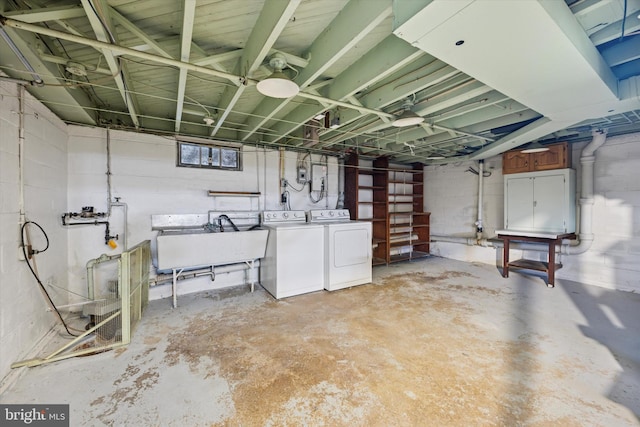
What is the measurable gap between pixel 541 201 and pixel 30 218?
650 centimetres

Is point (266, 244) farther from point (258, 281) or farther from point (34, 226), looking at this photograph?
point (34, 226)

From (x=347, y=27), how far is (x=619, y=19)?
5.43 feet

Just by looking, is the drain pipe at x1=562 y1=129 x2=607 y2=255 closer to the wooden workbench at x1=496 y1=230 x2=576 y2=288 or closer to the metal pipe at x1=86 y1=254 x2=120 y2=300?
the wooden workbench at x1=496 y1=230 x2=576 y2=288

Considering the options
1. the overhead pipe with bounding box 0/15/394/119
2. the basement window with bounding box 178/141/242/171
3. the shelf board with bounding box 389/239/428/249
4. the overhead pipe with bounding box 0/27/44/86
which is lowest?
the shelf board with bounding box 389/239/428/249

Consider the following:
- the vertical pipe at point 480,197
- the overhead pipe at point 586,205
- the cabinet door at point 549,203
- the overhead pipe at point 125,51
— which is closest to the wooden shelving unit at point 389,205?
the vertical pipe at point 480,197

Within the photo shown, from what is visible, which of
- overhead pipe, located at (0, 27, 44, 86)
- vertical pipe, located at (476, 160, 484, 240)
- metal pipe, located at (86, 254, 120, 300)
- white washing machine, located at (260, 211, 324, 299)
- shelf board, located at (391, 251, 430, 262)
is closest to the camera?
overhead pipe, located at (0, 27, 44, 86)

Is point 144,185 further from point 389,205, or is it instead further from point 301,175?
point 389,205

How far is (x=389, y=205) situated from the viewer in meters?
5.96

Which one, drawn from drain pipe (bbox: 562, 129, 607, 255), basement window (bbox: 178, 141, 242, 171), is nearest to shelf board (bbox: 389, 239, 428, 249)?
drain pipe (bbox: 562, 129, 607, 255)

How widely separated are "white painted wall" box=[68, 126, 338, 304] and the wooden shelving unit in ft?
5.37

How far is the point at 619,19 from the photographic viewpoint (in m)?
1.51

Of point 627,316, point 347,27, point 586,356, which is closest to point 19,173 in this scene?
point 347,27

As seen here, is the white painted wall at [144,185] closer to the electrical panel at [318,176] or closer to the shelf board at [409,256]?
the electrical panel at [318,176]

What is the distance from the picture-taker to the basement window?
3.71 m
